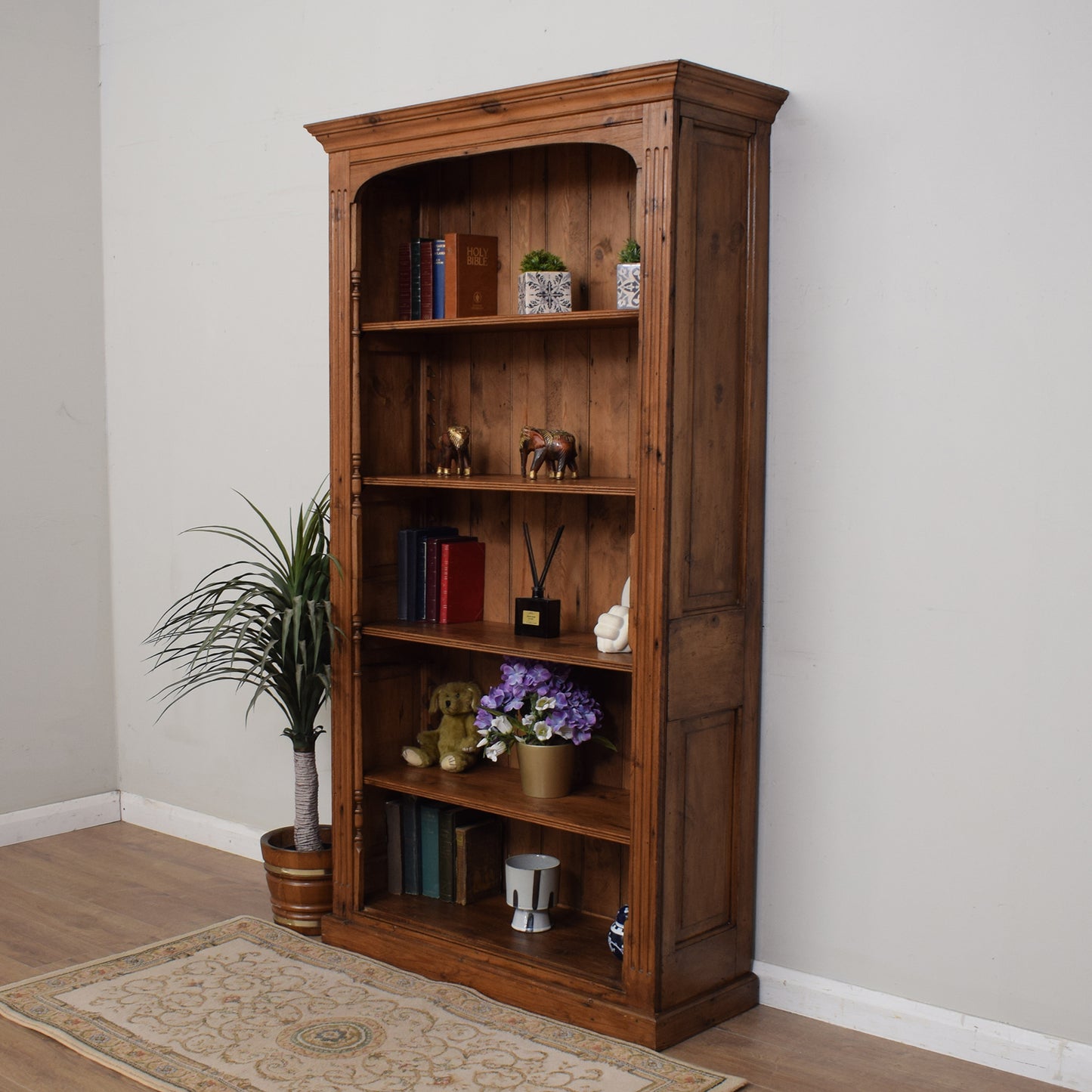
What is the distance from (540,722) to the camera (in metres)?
3.34

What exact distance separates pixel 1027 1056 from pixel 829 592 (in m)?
1.13

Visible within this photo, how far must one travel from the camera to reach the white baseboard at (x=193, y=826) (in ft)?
14.8

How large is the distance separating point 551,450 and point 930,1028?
1.67 meters

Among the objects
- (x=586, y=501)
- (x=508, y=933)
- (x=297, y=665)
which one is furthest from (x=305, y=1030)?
(x=586, y=501)

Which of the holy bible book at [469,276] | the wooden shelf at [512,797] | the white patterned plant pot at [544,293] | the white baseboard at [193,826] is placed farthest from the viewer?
the white baseboard at [193,826]

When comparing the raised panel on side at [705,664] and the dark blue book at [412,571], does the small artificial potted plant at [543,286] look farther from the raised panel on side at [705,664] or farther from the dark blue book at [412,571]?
the raised panel on side at [705,664]

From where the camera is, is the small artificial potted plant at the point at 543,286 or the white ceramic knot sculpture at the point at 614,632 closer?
the white ceramic knot sculpture at the point at 614,632

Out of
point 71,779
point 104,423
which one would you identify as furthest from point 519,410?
point 71,779

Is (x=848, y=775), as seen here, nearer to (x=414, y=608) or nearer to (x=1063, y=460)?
(x=1063, y=460)

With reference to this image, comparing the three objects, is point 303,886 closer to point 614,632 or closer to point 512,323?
point 614,632

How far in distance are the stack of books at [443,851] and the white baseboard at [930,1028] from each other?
83 centimetres

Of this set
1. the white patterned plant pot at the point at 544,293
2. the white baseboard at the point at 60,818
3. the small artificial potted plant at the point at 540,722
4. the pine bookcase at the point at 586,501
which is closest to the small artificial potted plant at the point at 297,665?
the pine bookcase at the point at 586,501

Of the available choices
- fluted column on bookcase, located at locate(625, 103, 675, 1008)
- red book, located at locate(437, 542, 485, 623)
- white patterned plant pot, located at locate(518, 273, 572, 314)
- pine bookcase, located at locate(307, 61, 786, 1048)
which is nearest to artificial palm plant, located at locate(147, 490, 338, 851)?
pine bookcase, located at locate(307, 61, 786, 1048)

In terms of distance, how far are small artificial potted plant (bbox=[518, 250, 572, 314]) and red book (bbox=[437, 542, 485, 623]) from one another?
28.4 inches
